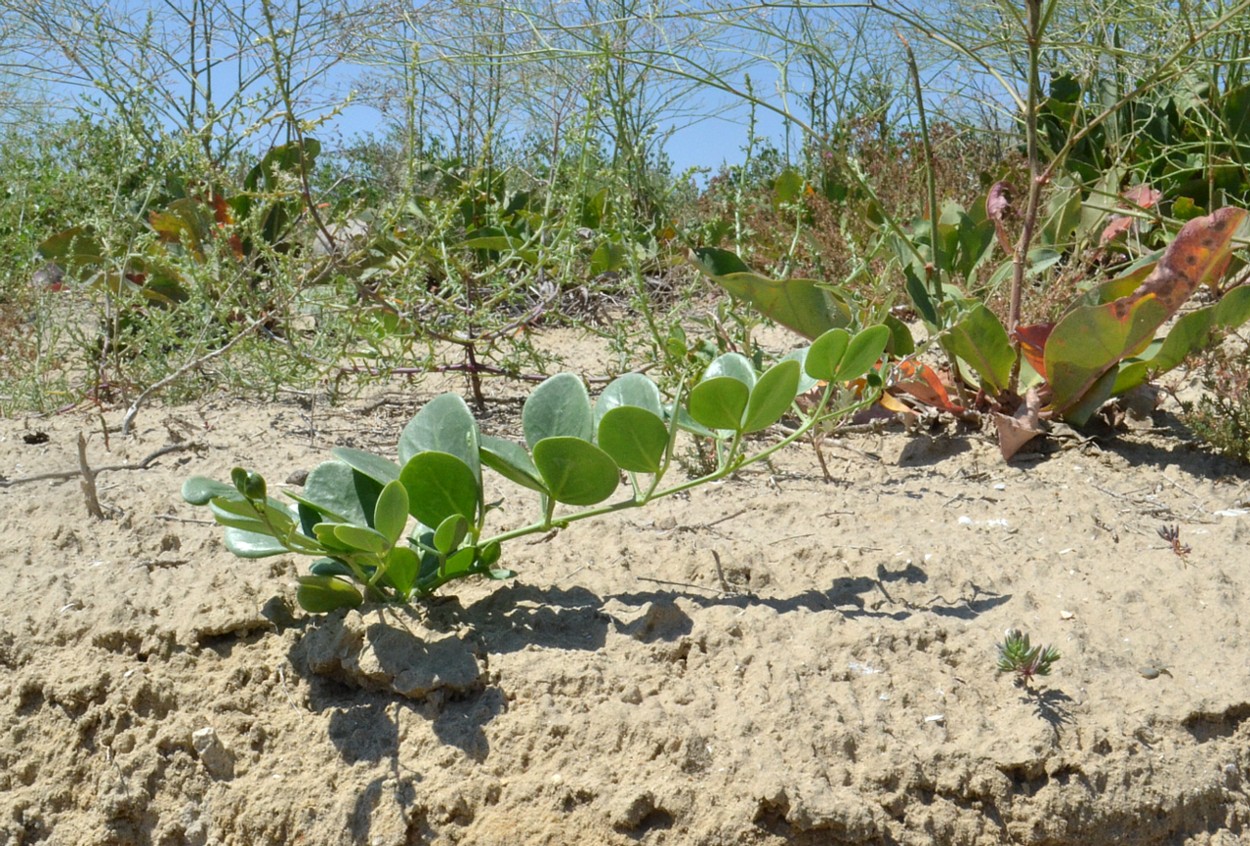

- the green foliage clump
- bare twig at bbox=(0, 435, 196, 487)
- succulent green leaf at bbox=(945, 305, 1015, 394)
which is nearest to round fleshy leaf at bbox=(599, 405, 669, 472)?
bare twig at bbox=(0, 435, 196, 487)

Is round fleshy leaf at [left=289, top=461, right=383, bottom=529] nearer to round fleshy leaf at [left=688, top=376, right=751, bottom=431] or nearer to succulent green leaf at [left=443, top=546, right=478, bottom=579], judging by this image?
succulent green leaf at [left=443, top=546, right=478, bottom=579]

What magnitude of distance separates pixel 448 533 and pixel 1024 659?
0.79 metres

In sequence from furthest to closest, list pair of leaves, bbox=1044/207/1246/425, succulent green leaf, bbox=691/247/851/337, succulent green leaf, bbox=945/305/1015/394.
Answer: succulent green leaf, bbox=691/247/851/337, succulent green leaf, bbox=945/305/1015/394, pair of leaves, bbox=1044/207/1246/425

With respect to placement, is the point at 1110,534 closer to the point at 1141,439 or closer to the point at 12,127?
the point at 1141,439

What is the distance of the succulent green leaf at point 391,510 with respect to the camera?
1496mm

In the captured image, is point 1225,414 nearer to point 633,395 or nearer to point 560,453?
point 633,395

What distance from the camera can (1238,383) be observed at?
8.08 feet

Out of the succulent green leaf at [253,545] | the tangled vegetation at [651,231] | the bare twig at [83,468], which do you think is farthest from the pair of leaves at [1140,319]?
the bare twig at [83,468]

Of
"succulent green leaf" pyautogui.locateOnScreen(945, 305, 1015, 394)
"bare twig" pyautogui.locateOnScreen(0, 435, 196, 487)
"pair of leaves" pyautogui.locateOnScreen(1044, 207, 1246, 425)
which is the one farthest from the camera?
"succulent green leaf" pyautogui.locateOnScreen(945, 305, 1015, 394)

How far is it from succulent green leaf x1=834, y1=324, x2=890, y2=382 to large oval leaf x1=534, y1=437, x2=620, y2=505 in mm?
402

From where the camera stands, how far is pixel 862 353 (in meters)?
1.79

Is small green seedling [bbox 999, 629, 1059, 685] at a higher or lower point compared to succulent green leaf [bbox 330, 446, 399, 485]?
lower

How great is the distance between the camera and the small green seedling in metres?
1.58

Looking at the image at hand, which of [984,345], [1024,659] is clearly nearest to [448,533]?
[1024,659]
